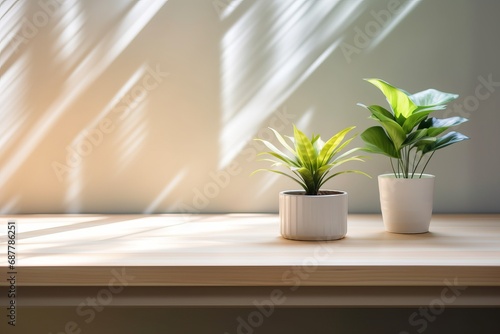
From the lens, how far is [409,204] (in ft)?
4.14

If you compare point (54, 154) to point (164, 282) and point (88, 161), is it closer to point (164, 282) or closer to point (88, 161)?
point (88, 161)

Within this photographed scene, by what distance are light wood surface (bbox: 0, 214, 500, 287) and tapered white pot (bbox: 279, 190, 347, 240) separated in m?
0.03

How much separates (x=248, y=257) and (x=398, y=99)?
52cm

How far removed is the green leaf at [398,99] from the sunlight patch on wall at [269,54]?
0.35m

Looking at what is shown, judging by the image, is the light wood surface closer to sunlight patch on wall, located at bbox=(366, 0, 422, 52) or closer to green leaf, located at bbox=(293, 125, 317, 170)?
green leaf, located at bbox=(293, 125, 317, 170)

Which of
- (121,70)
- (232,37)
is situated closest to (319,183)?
(232,37)
